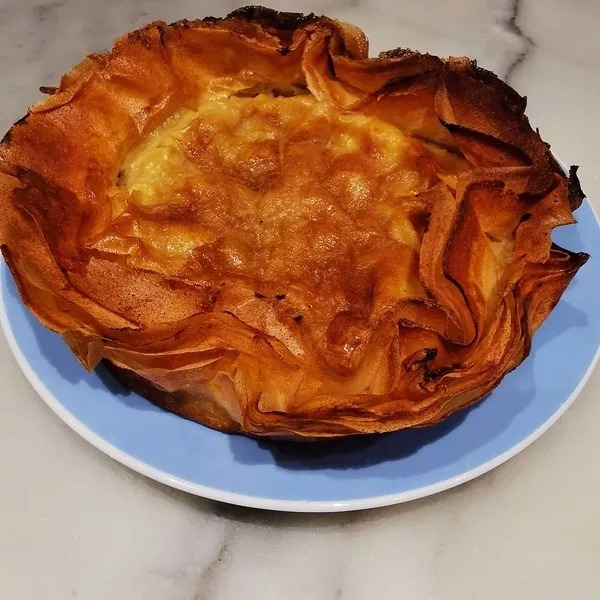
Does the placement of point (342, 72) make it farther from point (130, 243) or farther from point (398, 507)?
point (398, 507)

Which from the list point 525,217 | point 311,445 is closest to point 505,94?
point 525,217

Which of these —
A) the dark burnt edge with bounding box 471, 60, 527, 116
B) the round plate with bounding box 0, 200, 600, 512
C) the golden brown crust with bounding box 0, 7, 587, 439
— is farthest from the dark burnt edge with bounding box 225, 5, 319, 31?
the round plate with bounding box 0, 200, 600, 512

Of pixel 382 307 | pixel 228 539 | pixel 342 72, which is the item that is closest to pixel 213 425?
pixel 228 539

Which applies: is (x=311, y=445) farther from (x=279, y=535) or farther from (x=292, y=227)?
(x=292, y=227)

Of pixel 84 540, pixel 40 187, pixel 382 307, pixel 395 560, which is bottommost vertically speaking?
pixel 84 540

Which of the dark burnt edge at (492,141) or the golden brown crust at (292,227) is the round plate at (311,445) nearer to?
the golden brown crust at (292,227)
